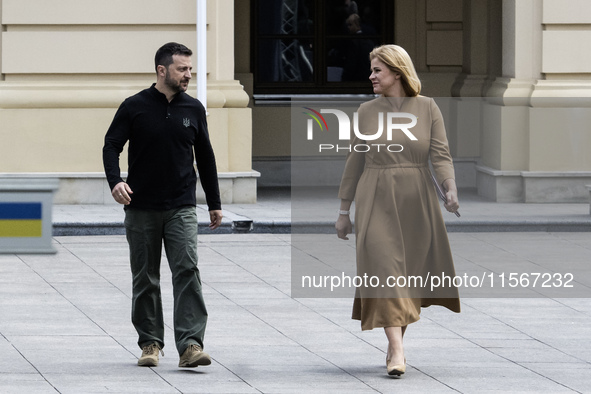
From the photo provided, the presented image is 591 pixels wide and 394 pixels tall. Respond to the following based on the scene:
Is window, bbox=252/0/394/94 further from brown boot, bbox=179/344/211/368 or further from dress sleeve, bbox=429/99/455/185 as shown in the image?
brown boot, bbox=179/344/211/368

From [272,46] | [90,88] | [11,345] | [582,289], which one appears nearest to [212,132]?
[90,88]

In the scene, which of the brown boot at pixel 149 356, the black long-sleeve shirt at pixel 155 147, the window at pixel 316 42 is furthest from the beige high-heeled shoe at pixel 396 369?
the window at pixel 316 42

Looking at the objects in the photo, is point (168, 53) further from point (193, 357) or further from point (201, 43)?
point (201, 43)

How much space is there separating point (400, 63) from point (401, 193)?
71 cm

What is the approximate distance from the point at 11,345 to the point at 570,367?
3.23 metres

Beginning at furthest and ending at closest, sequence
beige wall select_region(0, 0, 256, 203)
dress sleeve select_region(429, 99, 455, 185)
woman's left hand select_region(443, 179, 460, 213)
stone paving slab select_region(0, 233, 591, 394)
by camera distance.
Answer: beige wall select_region(0, 0, 256, 203)
dress sleeve select_region(429, 99, 455, 185)
woman's left hand select_region(443, 179, 460, 213)
stone paving slab select_region(0, 233, 591, 394)

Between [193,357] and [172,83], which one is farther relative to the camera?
[172,83]

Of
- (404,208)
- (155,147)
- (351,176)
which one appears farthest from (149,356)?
(404,208)

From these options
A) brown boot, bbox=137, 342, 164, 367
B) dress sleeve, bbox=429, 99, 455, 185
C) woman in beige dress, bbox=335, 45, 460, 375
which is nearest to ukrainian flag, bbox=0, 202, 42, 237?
brown boot, bbox=137, 342, 164, 367

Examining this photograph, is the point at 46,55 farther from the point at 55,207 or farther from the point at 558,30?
the point at 558,30

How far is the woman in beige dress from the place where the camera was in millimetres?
6844

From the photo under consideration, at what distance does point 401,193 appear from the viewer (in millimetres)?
6926

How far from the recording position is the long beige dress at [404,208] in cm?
684

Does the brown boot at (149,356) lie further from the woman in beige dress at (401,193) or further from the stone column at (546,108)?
the stone column at (546,108)
